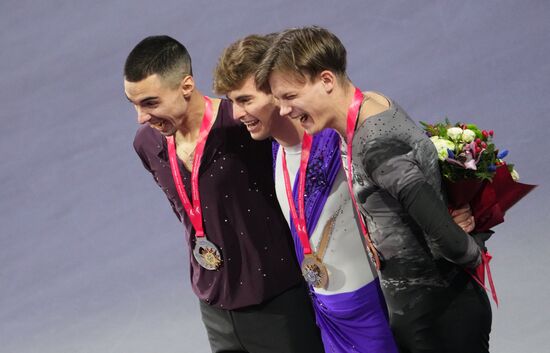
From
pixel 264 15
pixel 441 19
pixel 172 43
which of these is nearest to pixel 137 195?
pixel 264 15

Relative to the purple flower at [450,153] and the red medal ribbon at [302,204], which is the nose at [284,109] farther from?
the purple flower at [450,153]

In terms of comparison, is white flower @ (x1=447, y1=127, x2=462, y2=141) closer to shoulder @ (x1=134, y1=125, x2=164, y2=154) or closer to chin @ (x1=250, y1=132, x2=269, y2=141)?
chin @ (x1=250, y1=132, x2=269, y2=141)

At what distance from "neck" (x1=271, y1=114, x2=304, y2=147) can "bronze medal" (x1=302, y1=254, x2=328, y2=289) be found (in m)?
0.42

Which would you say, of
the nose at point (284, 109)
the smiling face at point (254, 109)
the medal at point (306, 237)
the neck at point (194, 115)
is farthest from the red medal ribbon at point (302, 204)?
the neck at point (194, 115)

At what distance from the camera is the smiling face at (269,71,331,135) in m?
3.34

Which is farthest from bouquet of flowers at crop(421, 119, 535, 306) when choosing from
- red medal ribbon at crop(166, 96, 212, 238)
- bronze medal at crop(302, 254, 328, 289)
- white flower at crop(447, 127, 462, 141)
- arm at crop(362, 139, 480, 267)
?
red medal ribbon at crop(166, 96, 212, 238)

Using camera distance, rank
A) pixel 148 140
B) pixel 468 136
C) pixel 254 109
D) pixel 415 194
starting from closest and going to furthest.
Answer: pixel 415 194
pixel 468 136
pixel 254 109
pixel 148 140

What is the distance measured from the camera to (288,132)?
3.79m

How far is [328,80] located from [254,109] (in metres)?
0.44

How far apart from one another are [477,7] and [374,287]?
5141mm

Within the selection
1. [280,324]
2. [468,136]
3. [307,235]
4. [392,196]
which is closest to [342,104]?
[392,196]

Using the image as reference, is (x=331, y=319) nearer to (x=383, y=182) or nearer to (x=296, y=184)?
(x=296, y=184)

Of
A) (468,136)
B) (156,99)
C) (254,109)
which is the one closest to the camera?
(468,136)

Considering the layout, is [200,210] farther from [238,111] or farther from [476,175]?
[476,175]
